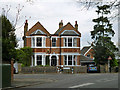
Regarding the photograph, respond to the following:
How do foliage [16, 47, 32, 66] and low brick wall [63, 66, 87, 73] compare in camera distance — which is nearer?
low brick wall [63, 66, 87, 73]

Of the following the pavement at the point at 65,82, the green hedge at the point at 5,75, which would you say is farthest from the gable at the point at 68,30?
the green hedge at the point at 5,75

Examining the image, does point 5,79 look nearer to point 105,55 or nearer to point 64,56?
point 64,56

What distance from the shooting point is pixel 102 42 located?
48.4m

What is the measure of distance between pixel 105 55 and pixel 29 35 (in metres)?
13.3

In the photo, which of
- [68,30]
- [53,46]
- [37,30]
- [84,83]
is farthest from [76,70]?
[84,83]

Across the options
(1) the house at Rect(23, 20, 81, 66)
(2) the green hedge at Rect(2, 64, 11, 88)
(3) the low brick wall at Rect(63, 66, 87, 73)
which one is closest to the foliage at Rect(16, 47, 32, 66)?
(1) the house at Rect(23, 20, 81, 66)

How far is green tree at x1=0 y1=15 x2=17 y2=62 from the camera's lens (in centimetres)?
1991

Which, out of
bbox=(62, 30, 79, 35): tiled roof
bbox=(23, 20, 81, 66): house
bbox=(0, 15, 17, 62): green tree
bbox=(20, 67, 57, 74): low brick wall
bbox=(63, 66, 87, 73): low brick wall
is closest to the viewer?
bbox=(0, 15, 17, 62): green tree

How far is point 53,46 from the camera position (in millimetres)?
46000

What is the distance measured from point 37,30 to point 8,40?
997 inches

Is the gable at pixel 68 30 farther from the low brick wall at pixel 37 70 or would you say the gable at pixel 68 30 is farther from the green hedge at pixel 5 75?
the green hedge at pixel 5 75

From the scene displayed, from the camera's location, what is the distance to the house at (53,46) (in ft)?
147

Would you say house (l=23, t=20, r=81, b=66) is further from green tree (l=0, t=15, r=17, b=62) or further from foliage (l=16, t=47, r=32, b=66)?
green tree (l=0, t=15, r=17, b=62)

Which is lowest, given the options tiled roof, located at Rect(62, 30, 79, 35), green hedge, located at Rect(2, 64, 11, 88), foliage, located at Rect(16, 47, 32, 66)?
green hedge, located at Rect(2, 64, 11, 88)
